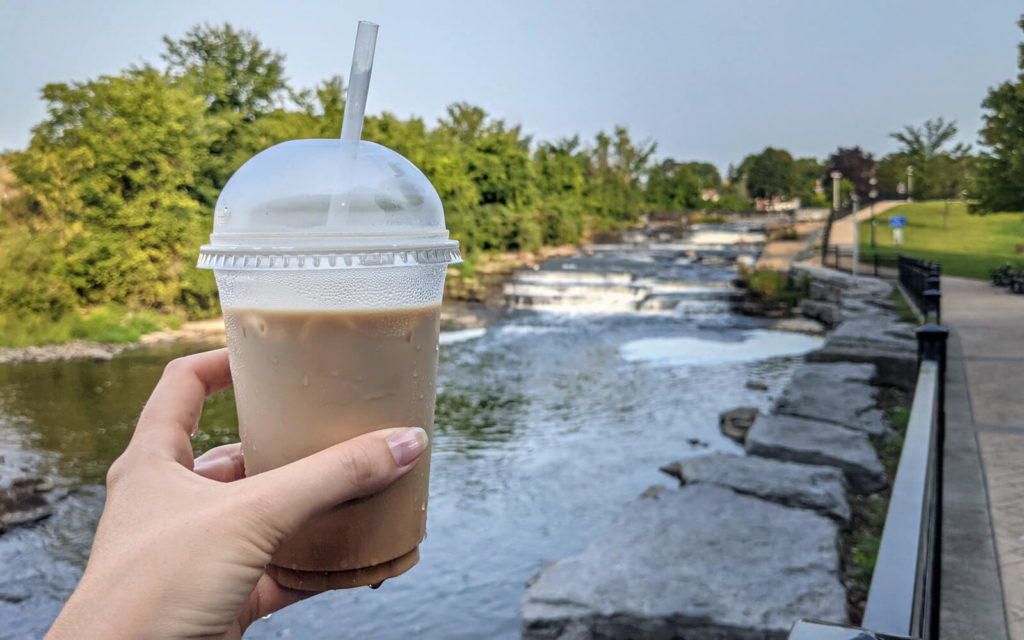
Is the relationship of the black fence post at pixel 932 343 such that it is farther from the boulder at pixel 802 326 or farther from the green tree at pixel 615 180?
the green tree at pixel 615 180

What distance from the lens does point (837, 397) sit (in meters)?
7.43

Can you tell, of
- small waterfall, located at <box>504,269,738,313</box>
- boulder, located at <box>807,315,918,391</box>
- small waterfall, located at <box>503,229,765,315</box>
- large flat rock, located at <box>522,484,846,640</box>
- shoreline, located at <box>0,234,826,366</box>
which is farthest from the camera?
small waterfall, located at <box>503,229,765,315</box>

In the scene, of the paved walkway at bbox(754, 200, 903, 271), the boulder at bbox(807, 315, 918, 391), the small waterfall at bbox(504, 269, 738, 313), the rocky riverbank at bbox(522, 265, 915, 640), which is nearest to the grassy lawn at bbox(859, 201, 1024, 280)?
the paved walkway at bbox(754, 200, 903, 271)

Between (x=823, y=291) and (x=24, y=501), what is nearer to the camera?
(x=24, y=501)

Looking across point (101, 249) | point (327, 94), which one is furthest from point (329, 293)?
point (327, 94)

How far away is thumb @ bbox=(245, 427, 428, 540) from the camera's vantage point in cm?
99

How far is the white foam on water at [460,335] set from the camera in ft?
47.7

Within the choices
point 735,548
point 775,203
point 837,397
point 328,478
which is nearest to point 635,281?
point 837,397

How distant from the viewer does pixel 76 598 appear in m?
0.91

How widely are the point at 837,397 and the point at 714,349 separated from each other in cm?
654

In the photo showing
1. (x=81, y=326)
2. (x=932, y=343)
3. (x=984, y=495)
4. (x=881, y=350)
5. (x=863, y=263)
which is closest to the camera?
(x=932, y=343)

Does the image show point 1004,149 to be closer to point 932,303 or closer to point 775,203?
point 932,303

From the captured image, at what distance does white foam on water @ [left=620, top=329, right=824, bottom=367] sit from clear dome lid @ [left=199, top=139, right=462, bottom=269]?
11.6m

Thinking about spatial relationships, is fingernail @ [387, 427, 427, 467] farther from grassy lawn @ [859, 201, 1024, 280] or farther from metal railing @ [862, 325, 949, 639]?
grassy lawn @ [859, 201, 1024, 280]
